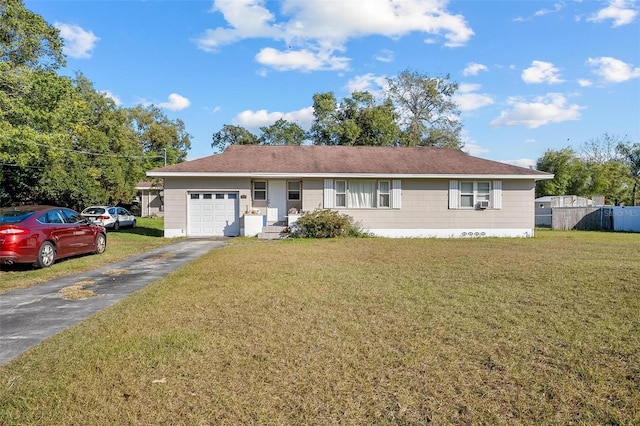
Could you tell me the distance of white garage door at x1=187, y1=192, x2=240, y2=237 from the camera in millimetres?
18531

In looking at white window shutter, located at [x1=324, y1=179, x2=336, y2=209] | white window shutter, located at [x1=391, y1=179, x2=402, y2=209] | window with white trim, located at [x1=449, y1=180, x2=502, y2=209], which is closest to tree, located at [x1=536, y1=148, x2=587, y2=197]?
window with white trim, located at [x1=449, y1=180, x2=502, y2=209]

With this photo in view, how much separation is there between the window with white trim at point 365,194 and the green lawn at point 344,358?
37.0 feet

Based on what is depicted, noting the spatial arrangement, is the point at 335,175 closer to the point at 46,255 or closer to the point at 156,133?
the point at 46,255

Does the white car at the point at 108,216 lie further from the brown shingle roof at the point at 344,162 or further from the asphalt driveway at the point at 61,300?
the asphalt driveway at the point at 61,300

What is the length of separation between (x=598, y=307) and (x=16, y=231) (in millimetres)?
10966

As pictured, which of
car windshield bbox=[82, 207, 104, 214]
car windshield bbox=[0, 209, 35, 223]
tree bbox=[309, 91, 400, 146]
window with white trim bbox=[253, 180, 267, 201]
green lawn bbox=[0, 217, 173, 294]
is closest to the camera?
green lawn bbox=[0, 217, 173, 294]

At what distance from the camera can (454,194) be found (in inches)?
744

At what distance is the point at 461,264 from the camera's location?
386 inches

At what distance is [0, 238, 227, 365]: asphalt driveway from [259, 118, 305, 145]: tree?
29968 mm

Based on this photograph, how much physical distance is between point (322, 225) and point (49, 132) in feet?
44.5

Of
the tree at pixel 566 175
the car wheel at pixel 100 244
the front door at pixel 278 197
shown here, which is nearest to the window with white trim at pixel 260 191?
the front door at pixel 278 197

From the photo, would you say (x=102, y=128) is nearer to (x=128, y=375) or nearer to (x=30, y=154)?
(x=30, y=154)

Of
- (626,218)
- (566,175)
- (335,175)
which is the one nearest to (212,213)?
(335,175)

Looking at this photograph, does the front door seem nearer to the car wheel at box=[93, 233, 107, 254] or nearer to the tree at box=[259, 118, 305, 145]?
the car wheel at box=[93, 233, 107, 254]
